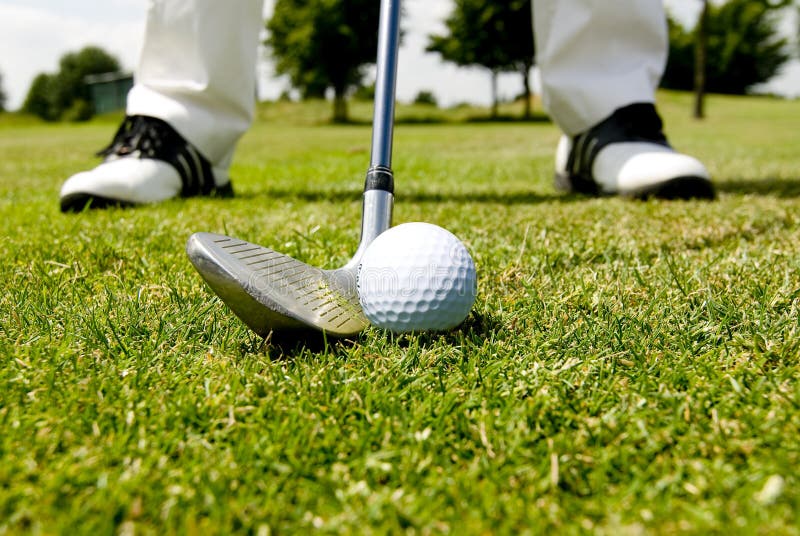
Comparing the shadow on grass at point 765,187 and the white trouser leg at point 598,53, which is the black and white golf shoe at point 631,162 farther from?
the shadow on grass at point 765,187

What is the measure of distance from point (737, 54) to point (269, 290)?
2292 inches

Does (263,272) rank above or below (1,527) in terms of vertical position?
above

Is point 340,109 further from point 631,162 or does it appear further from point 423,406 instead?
point 423,406

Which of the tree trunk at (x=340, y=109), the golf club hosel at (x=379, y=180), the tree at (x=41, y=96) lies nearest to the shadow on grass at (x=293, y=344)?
the golf club hosel at (x=379, y=180)

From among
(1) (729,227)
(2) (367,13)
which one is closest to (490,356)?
(1) (729,227)

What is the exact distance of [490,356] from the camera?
1361 mm

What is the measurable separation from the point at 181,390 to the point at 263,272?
1.17ft

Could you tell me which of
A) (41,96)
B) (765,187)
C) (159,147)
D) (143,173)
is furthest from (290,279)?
(41,96)

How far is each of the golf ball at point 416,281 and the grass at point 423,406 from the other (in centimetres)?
5

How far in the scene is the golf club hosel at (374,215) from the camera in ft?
6.05

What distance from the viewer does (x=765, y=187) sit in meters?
3.96

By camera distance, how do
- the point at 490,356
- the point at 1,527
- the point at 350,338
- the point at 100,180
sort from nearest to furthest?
the point at 1,527, the point at 490,356, the point at 350,338, the point at 100,180

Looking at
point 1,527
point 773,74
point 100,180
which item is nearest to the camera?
point 1,527

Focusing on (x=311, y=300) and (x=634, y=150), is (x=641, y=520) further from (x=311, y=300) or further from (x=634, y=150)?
(x=634, y=150)
